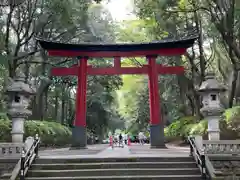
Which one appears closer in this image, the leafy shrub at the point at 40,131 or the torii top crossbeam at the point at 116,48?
the leafy shrub at the point at 40,131

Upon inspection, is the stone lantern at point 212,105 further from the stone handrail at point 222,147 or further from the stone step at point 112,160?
the stone step at point 112,160

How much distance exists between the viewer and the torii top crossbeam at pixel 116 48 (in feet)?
58.1

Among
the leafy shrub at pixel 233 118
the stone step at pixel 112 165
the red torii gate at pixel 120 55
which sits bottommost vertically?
the stone step at pixel 112 165

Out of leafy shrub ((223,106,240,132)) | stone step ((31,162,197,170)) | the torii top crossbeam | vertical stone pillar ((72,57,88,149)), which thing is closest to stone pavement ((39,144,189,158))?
stone step ((31,162,197,170))

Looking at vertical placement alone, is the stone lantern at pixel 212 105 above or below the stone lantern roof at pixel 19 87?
below

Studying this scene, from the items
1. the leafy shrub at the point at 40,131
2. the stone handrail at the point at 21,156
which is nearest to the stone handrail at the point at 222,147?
the stone handrail at the point at 21,156

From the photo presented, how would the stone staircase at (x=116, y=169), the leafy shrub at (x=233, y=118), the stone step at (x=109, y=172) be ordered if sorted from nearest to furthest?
the stone staircase at (x=116, y=169) < the stone step at (x=109, y=172) < the leafy shrub at (x=233, y=118)

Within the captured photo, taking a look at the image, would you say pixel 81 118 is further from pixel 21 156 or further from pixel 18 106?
pixel 21 156

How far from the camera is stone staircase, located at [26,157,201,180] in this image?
9.04m

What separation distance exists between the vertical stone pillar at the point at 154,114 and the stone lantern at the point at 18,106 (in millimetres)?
7343

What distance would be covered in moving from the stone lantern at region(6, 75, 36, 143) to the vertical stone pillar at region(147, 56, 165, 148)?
734cm

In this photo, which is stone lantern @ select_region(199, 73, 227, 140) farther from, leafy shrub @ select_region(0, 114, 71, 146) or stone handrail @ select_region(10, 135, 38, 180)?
Answer: leafy shrub @ select_region(0, 114, 71, 146)

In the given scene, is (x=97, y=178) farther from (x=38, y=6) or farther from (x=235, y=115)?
(x=38, y=6)

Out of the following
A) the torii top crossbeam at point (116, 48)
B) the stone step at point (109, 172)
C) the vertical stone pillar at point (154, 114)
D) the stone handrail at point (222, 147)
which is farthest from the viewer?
the torii top crossbeam at point (116, 48)
